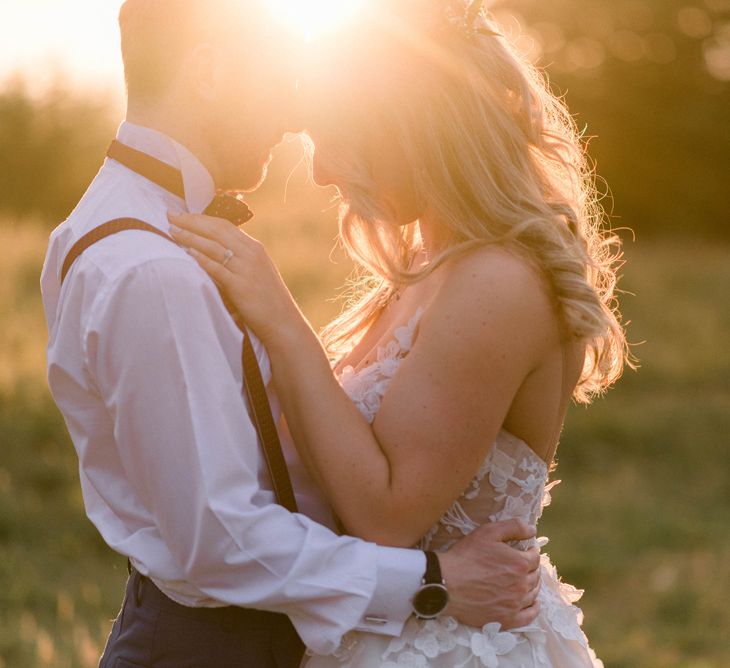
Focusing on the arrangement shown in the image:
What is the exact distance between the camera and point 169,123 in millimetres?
2514

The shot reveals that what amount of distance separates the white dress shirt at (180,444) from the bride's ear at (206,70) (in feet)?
0.85

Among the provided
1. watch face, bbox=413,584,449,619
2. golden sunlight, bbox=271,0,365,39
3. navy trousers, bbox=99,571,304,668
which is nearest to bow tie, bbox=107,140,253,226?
golden sunlight, bbox=271,0,365,39

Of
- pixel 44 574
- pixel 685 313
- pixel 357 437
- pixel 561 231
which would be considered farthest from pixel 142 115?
pixel 685 313

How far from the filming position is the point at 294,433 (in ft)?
8.43

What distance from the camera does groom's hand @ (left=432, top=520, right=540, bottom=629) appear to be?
2541 mm

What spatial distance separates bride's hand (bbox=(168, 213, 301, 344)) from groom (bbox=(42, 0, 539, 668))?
67mm

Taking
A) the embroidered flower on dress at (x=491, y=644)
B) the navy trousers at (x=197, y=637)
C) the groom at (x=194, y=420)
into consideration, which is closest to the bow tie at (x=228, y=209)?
the groom at (x=194, y=420)

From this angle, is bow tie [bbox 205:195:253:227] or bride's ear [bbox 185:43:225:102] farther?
bow tie [bbox 205:195:253:227]

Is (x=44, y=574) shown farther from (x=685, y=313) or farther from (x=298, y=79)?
(x=685, y=313)

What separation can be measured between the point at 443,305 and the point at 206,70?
0.76 metres

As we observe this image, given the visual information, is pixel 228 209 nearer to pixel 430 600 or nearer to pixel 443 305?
pixel 443 305

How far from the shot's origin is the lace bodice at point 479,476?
107 inches

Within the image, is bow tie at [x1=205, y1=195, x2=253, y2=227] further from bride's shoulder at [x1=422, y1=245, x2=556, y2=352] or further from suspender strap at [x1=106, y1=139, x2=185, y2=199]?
bride's shoulder at [x1=422, y1=245, x2=556, y2=352]

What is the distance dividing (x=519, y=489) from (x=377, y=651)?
1.81 ft
